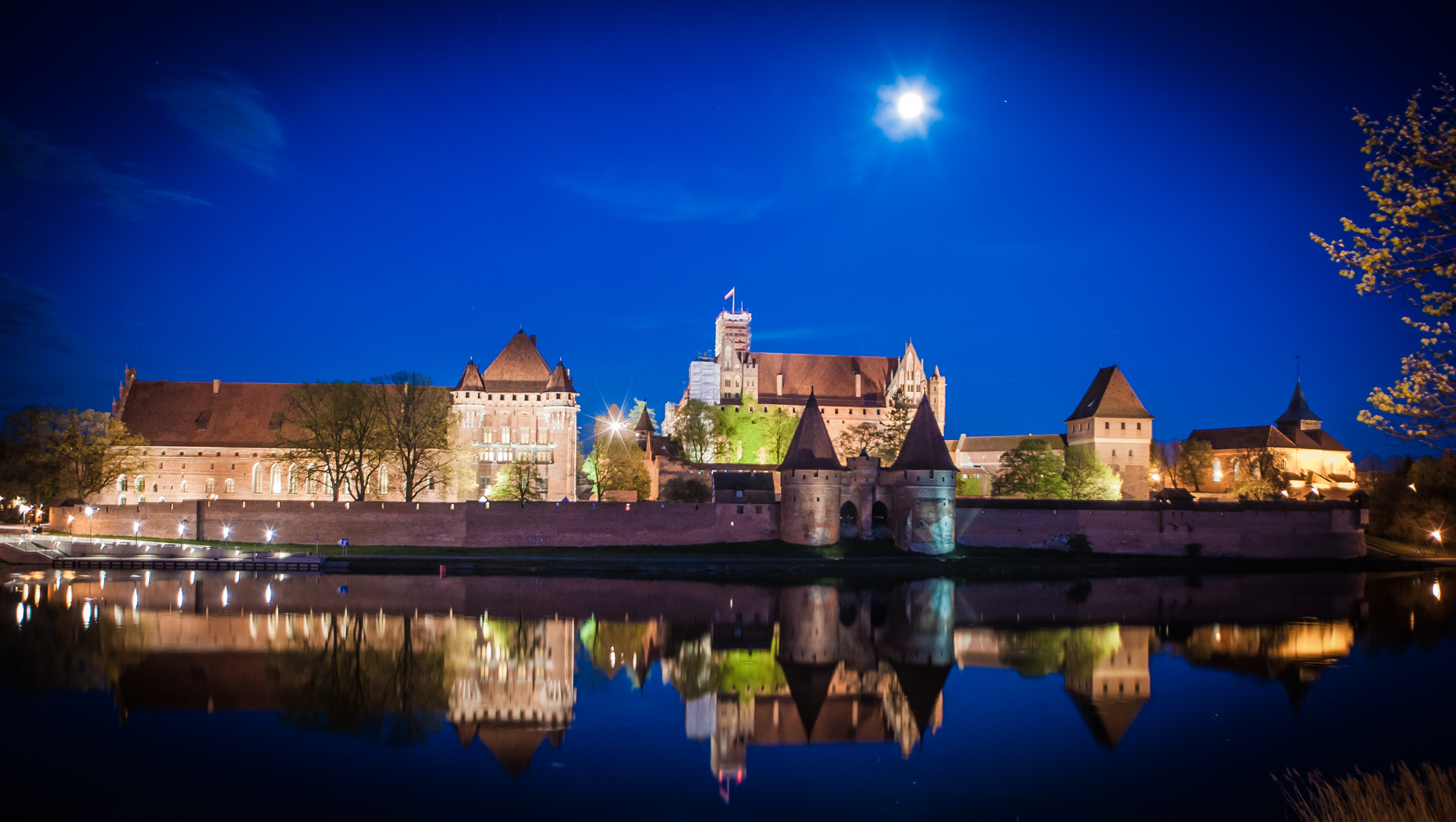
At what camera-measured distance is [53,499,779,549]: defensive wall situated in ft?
130

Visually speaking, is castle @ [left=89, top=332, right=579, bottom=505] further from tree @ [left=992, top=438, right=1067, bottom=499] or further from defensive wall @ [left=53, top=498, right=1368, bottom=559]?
tree @ [left=992, top=438, right=1067, bottom=499]

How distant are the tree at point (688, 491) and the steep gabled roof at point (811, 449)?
579cm

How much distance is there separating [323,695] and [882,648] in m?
12.2

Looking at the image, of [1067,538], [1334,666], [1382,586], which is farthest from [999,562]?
[1334,666]

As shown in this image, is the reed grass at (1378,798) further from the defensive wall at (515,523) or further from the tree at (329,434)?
the tree at (329,434)

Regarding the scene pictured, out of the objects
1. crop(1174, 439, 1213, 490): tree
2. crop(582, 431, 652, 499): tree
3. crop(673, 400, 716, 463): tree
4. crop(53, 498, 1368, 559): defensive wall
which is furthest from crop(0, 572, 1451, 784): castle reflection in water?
crop(1174, 439, 1213, 490): tree

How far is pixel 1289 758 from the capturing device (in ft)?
46.5

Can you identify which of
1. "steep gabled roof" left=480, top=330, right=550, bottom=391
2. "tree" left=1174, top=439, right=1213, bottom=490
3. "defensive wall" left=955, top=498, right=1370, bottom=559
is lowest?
"defensive wall" left=955, top=498, right=1370, bottom=559

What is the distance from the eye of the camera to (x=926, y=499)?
38.5m

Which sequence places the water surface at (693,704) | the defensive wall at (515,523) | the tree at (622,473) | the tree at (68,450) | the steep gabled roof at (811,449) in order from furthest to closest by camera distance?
1. the tree at (622,473)
2. the tree at (68,450)
3. the defensive wall at (515,523)
4. the steep gabled roof at (811,449)
5. the water surface at (693,704)

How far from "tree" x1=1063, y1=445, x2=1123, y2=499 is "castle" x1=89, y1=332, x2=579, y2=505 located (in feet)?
89.5

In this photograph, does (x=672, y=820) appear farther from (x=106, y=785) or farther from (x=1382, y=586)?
(x=1382, y=586)

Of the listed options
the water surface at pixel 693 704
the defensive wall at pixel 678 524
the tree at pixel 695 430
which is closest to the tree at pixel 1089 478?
the defensive wall at pixel 678 524

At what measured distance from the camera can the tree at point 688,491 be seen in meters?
44.2
